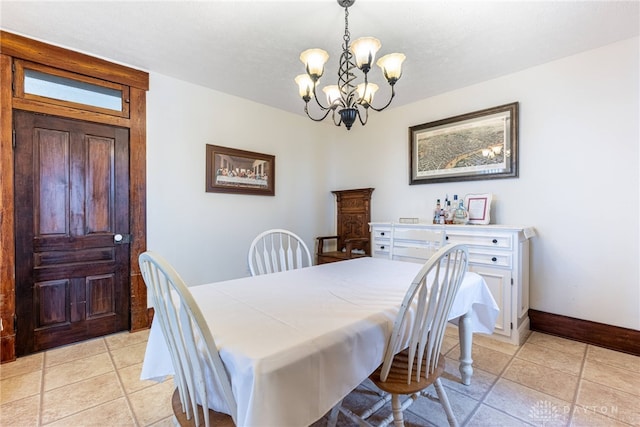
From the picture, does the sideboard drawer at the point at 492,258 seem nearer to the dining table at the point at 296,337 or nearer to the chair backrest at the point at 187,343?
the dining table at the point at 296,337

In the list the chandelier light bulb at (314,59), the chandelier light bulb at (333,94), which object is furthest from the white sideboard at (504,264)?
the chandelier light bulb at (314,59)

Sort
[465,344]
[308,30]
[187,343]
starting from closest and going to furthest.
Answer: [187,343] < [465,344] < [308,30]

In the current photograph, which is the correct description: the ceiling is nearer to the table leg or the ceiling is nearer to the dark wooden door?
the dark wooden door

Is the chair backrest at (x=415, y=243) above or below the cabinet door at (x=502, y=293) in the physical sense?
above

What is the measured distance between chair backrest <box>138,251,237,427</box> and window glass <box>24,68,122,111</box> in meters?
2.32

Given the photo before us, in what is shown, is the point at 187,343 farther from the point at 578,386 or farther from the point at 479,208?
the point at 479,208

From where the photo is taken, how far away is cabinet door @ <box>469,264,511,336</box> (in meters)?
2.39

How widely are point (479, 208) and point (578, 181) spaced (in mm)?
778

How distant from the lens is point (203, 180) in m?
3.10

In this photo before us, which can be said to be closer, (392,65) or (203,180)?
(392,65)

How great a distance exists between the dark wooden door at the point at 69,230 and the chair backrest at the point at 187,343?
2.00m

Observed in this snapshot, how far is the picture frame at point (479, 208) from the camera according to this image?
2.80 meters

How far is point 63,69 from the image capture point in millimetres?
2342

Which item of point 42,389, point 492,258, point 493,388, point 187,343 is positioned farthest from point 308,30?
point 42,389
